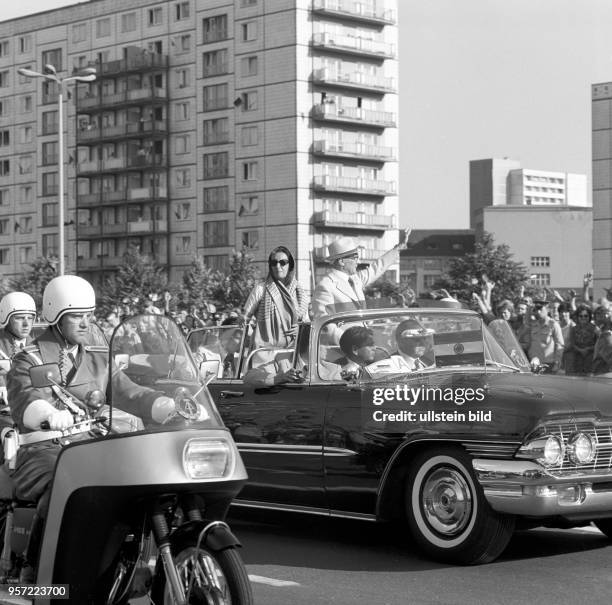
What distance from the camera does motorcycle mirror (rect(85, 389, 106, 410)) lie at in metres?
5.87

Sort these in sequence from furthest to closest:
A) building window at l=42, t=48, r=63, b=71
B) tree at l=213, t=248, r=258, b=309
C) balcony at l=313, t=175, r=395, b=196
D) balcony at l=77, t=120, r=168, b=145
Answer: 1. building window at l=42, t=48, r=63, b=71
2. balcony at l=77, t=120, r=168, b=145
3. balcony at l=313, t=175, r=395, b=196
4. tree at l=213, t=248, r=258, b=309

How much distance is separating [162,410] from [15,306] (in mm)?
5031

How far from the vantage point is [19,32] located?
103m

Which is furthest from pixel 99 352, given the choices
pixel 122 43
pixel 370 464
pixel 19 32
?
pixel 19 32

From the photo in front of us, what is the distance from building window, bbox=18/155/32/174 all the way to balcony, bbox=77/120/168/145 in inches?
227

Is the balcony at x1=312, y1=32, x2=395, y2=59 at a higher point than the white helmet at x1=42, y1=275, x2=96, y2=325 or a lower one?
higher

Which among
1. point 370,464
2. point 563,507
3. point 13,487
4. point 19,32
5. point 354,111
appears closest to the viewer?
point 13,487

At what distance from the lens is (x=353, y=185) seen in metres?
92.1

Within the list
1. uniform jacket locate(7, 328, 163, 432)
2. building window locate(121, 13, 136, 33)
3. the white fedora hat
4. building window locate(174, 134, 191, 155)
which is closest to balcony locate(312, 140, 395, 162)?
building window locate(174, 134, 191, 155)

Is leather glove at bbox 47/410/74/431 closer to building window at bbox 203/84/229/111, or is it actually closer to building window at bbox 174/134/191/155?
building window at bbox 203/84/229/111

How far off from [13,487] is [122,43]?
92.5m

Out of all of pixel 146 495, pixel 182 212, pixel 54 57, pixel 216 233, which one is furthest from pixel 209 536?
pixel 54 57

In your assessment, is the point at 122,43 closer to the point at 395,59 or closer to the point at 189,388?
the point at 395,59

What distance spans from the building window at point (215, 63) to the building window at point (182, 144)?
470cm
